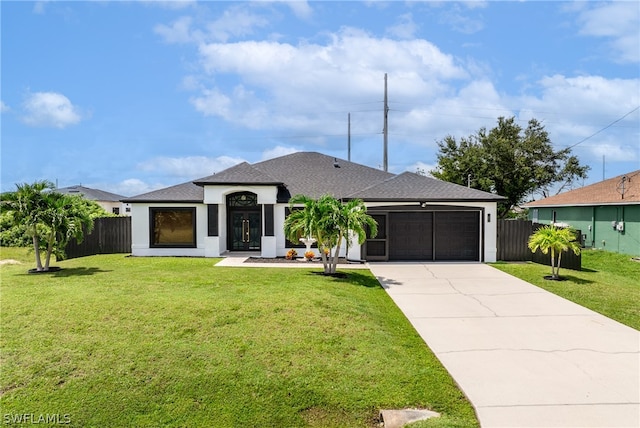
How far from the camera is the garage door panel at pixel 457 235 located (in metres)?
16.5

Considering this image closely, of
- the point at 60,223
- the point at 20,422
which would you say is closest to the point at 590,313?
the point at 20,422

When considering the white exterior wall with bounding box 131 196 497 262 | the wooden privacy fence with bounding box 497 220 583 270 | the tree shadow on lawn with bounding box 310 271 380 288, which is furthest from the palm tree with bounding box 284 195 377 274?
the wooden privacy fence with bounding box 497 220 583 270

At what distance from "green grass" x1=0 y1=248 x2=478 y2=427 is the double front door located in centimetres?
864

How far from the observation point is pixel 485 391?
4.95 metres

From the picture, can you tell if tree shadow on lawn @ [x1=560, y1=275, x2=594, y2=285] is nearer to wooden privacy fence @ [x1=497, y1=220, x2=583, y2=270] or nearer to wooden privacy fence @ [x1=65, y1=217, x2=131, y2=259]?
wooden privacy fence @ [x1=497, y1=220, x2=583, y2=270]

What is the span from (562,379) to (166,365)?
5454 mm

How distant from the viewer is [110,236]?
18.5 meters

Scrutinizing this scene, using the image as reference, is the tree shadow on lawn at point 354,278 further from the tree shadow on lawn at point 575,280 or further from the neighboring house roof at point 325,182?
the tree shadow on lawn at point 575,280

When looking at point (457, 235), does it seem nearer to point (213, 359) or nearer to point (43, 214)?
point (213, 359)

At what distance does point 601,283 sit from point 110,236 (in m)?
19.5

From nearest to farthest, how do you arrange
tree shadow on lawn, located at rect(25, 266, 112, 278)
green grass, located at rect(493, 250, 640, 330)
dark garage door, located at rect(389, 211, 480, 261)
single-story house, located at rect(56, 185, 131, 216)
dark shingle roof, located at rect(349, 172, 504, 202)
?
green grass, located at rect(493, 250, 640, 330), tree shadow on lawn, located at rect(25, 266, 112, 278), dark shingle roof, located at rect(349, 172, 504, 202), dark garage door, located at rect(389, 211, 480, 261), single-story house, located at rect(56, 185, 131, 216)

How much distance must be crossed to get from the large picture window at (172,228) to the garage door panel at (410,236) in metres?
8.84

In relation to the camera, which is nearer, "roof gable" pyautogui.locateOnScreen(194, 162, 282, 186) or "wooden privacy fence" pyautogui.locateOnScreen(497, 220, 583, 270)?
"wooden privacy fence" pyautogui.locateOnScreen(497, 220, 583, 270)

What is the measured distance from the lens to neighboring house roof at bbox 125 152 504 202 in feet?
53.6
